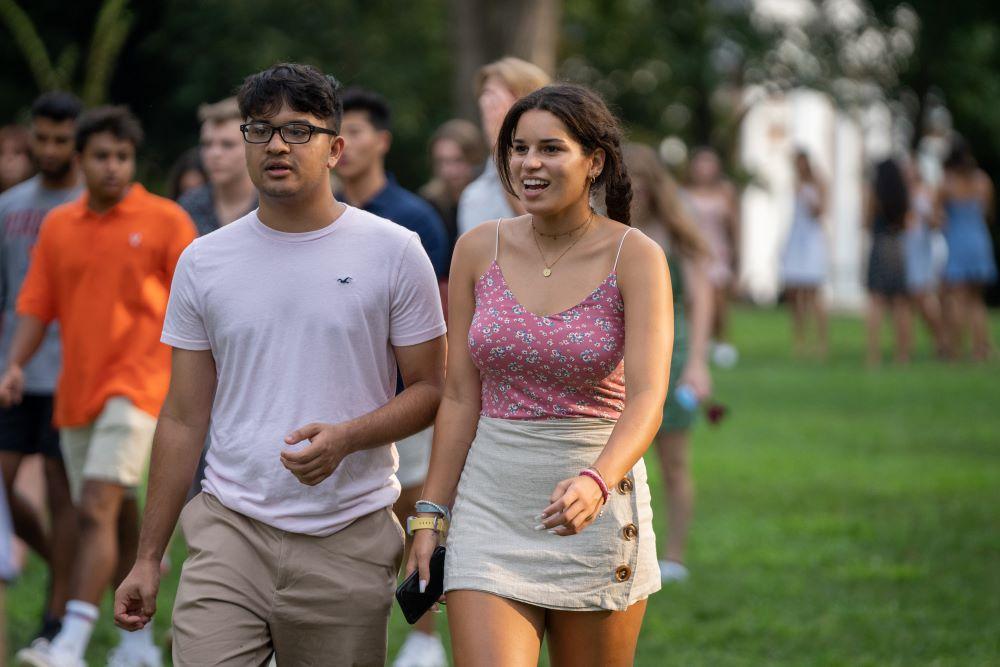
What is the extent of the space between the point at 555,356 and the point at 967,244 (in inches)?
666

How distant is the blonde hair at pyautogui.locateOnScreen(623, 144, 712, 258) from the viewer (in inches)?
317

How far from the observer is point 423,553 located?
432 cm

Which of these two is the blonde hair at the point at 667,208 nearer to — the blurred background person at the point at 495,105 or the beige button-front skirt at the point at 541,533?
the blurred background person at the point at 495,105

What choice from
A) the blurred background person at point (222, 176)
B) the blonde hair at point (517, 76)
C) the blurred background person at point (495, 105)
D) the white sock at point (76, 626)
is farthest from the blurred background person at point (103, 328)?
the blonde hair at point (517, 76)

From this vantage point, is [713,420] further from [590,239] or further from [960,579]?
[590,239]

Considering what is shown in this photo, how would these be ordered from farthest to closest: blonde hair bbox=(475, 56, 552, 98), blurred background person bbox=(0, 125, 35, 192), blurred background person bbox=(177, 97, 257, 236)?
blurred background person bbox=(0, 125, 35, 192)
blurred background person bbox=(177, 97, 257, 236)
blonde hair bbox=(475, 56, 552, 98)

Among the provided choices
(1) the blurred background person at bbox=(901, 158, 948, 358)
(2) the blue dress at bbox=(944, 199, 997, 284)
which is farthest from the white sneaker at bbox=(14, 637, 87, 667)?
(2) the blue dress at bbox=(944, 199, 997, 284)

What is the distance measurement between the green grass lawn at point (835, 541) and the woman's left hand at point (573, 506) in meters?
3.35

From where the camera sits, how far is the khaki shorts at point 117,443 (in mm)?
6574

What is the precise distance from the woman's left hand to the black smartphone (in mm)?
533

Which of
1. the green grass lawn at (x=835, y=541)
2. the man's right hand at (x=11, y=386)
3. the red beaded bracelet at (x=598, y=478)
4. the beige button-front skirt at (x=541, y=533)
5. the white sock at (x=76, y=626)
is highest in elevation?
the red beaded bracelet at (x=598, y=478)

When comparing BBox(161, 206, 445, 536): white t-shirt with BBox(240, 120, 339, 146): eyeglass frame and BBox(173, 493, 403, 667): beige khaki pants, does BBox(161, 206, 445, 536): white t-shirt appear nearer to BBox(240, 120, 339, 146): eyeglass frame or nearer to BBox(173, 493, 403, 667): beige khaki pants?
BBox(173, 493, 403, 667): beige khaki pants

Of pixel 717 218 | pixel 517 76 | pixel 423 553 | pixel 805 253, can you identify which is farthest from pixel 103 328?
pixel 805 253

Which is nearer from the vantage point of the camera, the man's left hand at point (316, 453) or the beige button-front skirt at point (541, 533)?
the man's left hand at point (316, 453)
